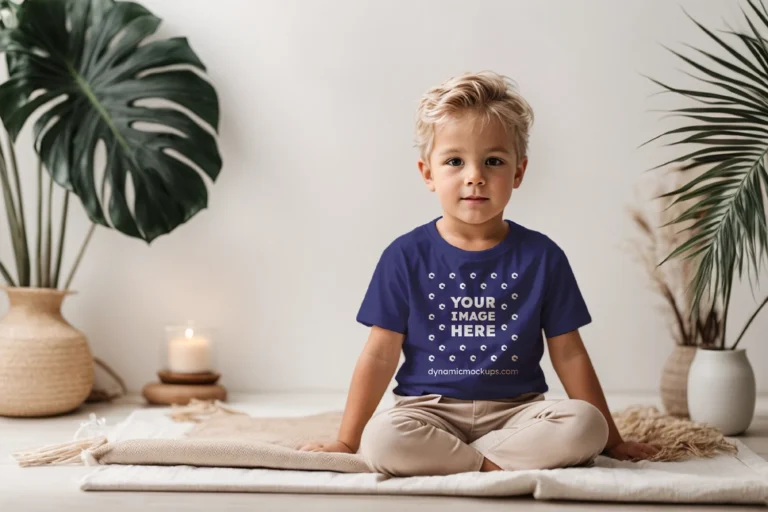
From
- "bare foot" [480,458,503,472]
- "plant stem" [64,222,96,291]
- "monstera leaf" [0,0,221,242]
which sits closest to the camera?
"bare foot" [480,458,503,472]

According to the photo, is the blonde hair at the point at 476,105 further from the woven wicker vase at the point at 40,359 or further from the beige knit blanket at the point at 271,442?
the woven wicker vase at the point at 40,359

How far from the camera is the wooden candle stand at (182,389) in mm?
2453

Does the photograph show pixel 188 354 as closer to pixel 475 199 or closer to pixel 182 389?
pixel 182 389

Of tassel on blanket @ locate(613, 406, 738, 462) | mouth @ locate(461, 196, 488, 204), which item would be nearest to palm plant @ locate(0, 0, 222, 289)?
mouth @ locate(461, 196, 488, 204)

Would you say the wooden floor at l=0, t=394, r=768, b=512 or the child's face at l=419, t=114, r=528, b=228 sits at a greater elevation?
the child's face at l=419, t=114, r=528, b=228

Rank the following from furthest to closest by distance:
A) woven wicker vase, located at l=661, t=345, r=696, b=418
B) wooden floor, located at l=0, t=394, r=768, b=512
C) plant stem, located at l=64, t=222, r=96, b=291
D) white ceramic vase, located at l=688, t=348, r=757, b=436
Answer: plant stem, located at l=64, t=222, r=96, b=291
woven wicker vase, located at l=661, t=345, r=696, b=418
white ceramic vase, located at l=688, t=348, r=757, b=436
wooden floor, located at l=0, t=394, r=768, b=512

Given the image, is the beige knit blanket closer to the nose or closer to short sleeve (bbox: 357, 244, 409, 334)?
short sleeve (bbox: 357, 244, 409, 334)

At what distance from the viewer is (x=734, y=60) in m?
2.58

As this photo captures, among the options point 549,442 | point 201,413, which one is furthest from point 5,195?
point 549,442

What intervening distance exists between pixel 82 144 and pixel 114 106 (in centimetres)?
13

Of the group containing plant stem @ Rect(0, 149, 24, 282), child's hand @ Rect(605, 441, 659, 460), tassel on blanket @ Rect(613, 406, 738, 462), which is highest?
plant stem @ Rect(0, 149, 24, 282)

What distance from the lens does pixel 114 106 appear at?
8.09ft

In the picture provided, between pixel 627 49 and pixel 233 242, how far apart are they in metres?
1.16

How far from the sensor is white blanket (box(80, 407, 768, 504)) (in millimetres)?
1511
